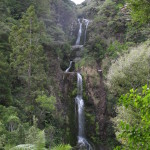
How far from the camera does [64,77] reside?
23.4 meters

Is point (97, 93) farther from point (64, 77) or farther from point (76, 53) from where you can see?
point (76, 53)

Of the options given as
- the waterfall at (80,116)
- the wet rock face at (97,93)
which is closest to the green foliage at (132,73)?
the wet rock face at (97,93)

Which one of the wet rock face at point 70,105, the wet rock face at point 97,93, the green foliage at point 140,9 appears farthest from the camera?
the wet rock face at point 97,93

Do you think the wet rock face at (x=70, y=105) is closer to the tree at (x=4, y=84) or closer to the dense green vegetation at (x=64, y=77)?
the dense green vegetation at (x=64, y=77)

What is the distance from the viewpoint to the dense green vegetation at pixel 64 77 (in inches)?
279

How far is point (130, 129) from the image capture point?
277cm

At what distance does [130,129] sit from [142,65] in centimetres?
1158

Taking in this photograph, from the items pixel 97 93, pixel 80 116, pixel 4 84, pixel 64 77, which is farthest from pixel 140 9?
pixel 64 77

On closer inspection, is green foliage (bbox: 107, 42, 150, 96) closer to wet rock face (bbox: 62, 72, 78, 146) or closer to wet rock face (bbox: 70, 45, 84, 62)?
wet rock face (bbox: 62, 72, 78, 146)

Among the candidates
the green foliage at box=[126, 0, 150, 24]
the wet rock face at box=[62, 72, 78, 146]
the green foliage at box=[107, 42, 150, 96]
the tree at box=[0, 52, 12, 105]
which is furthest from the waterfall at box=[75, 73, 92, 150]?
the green foliage at box=[126, 0, 150, 24]

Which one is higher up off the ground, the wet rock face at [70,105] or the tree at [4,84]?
the tree at [4,84]

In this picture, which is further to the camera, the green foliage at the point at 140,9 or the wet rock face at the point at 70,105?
the wet rock face at the point at 70,105

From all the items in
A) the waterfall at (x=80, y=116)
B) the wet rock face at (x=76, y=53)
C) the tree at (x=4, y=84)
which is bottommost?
the waterfall at (x=80, y=116)

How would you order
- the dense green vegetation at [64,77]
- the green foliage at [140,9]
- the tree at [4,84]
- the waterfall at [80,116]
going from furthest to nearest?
the waterfall at [80,116]
the tree at [4,84]
the dense green vegetation at [64,77]
the green foliage at [140,9]
